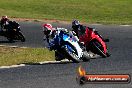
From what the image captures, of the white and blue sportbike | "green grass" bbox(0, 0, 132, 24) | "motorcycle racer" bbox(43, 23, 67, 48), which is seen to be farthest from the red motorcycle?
"green grass" bbox(0, 0, 132, 24)

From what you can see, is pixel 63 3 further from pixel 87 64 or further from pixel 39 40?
pixel 87 64

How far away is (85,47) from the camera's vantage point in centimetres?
1992

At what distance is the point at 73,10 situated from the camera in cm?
3997

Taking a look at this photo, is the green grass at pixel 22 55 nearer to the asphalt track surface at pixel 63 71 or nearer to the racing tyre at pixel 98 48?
the asphalt track surface at pixel 63 71

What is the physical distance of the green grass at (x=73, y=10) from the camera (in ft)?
118

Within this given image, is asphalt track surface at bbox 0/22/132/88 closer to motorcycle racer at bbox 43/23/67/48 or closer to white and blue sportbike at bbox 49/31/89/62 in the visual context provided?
white and blue sportbike at bbox 49/31/89/62

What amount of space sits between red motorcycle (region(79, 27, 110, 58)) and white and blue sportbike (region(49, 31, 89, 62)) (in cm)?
100

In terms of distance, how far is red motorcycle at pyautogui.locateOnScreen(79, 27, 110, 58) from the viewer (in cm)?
1972

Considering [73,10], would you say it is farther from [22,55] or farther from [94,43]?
[94,43]

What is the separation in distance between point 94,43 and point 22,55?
3174 millimetres

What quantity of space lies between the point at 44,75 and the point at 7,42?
984 centimetres

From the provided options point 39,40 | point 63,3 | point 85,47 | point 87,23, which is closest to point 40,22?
point 87,23

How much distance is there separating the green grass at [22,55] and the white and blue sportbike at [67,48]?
0.78 metres

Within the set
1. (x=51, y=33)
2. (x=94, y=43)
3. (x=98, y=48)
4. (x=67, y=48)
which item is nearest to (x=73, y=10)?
(x=94, y=43)
